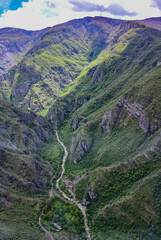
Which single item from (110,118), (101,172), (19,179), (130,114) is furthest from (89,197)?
(110,118)

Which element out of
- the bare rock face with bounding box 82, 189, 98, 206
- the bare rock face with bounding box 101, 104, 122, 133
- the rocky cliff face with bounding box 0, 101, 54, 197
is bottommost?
the bare rock face with bounding box 82, 189, 98, 206

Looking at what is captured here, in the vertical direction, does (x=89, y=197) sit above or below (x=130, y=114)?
below

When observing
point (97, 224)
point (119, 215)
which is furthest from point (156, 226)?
point (97, 224)

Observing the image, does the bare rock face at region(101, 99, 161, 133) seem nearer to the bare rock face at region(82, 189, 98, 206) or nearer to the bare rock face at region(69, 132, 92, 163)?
the bare rock face at region(69, 132, 92, 163)

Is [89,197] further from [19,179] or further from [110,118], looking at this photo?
[110,118]

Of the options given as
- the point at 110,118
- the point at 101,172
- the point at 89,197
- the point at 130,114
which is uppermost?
the point at 110,118

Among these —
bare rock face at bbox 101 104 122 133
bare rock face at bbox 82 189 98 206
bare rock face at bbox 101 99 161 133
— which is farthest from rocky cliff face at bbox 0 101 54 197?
bare rock face at bbox 101 99 161 133
